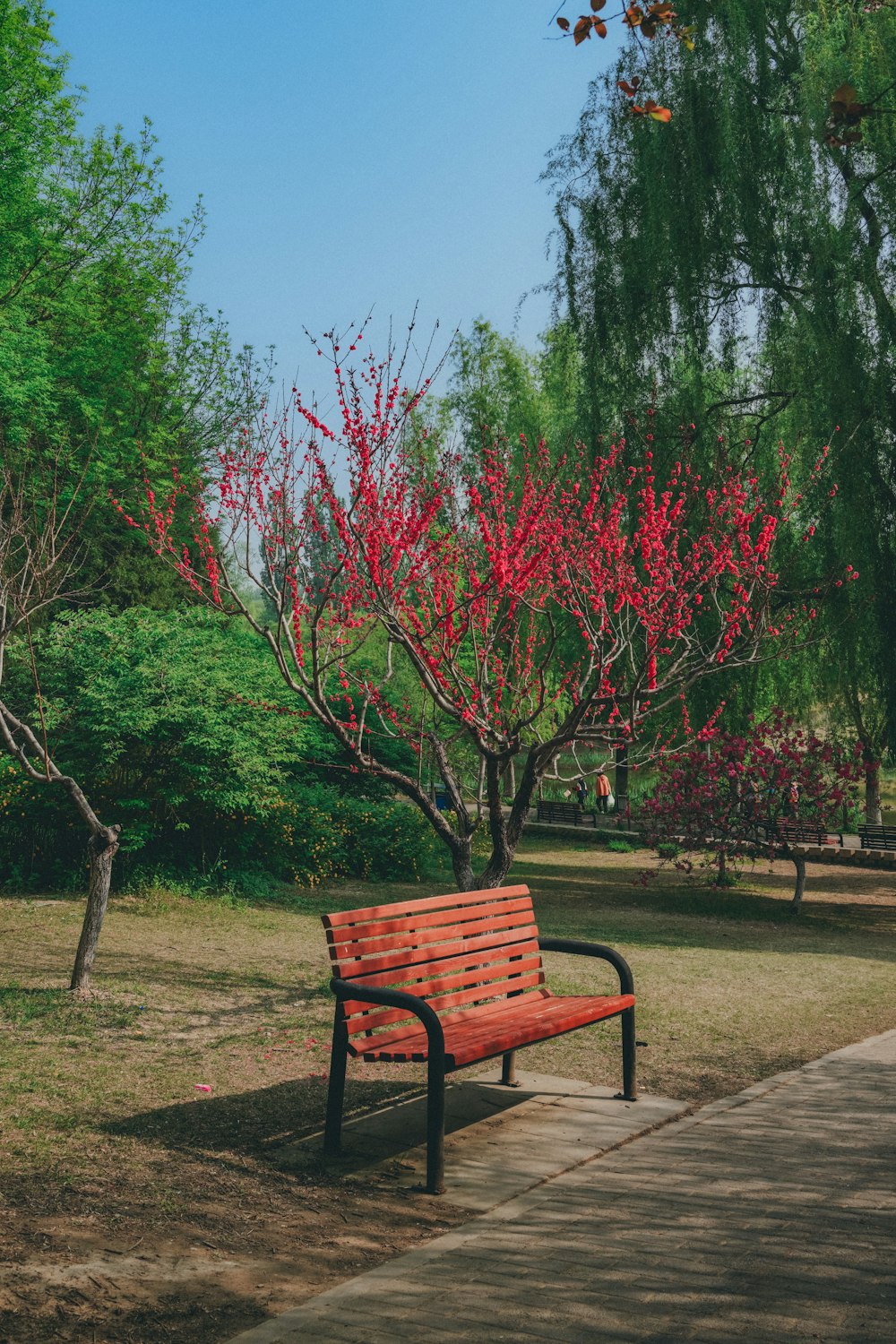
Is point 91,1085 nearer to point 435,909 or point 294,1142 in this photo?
point 294,1142

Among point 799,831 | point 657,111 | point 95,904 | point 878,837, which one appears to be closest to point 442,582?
point 95,904

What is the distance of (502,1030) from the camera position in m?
5.11

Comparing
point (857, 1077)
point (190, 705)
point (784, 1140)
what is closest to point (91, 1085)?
point (784, 1140)

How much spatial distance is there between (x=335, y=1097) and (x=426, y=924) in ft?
3.25

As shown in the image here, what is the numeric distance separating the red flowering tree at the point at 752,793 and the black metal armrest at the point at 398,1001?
11364mm

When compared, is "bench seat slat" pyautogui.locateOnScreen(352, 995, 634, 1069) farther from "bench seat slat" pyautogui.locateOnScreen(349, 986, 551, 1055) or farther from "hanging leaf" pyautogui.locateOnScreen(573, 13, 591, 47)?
"hanging leaf" pyautogui.locateOnScreen(573, 13, 591, 47)

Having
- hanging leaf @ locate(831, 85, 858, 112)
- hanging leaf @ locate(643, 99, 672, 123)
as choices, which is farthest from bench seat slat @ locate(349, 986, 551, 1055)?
hanging leaf @ locate(831, 85, 858, 112)

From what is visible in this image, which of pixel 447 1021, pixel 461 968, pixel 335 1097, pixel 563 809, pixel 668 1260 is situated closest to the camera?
pixel 668 1260

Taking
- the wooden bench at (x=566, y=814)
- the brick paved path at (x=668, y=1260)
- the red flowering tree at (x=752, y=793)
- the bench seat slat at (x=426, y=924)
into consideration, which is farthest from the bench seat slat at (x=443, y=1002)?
the wooden bench at (x=566, y=814)

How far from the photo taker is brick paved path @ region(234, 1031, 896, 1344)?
314 centimetres

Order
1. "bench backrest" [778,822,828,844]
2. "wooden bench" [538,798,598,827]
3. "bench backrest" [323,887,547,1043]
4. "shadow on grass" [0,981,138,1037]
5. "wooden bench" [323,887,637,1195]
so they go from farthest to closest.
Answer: "wooden bench" [538,798,598,827]
"bench backrest" [778,822,828,844]
"shadow on grass" [0,981,138,1037]
"bench backrest" [323,887,547,1043]
"wooden bench" [323,887,637,1195]

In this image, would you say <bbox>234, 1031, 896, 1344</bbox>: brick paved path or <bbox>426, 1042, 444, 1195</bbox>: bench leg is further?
<bbox>426, 1042, 444, 1195</bbox>: bench leg

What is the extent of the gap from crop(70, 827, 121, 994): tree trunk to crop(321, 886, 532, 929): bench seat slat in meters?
2.28

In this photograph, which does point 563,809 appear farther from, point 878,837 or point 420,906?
point 420,906
